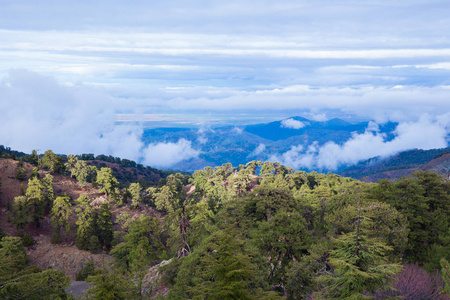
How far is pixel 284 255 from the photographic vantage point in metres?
25.3

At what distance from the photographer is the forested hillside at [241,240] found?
12516 mm

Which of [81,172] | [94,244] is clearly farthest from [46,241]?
[81,172]

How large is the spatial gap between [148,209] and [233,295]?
59169 mm

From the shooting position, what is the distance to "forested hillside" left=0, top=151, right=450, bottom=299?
12.5 m

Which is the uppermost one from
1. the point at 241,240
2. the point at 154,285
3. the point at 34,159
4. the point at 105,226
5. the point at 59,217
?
the point at 241,240

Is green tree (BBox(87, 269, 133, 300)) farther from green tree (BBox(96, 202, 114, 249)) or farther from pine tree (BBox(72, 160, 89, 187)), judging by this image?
pine tree (BBox(72, 160, 89, 187))

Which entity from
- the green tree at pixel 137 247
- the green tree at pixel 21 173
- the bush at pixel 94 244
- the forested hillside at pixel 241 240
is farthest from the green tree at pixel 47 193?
the green tree at pixel 137 247

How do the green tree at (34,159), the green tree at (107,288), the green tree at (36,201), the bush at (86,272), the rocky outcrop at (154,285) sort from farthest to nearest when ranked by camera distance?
the green tree at (34,159)
the green tree at (36,201)
the bush at (86,272)
the rocky outcrop at (154,285)
the green tree at (107,288)

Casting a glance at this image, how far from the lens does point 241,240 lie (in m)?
15.1

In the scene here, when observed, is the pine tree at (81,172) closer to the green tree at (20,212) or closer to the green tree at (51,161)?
the green tree at (51,161)

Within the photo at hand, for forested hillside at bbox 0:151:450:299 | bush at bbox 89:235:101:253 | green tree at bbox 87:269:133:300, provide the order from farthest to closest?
bush at bbox 89:235:101:253, green tree at bbox 87:269:133:300, forested hillside at bbox 0:151:450:299

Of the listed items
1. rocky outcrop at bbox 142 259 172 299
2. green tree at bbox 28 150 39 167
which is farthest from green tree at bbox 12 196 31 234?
green tree at bbox 28 150 39 167

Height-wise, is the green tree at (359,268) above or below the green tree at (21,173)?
above

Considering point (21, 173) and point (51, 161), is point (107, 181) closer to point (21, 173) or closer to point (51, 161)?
point (21, 173)
